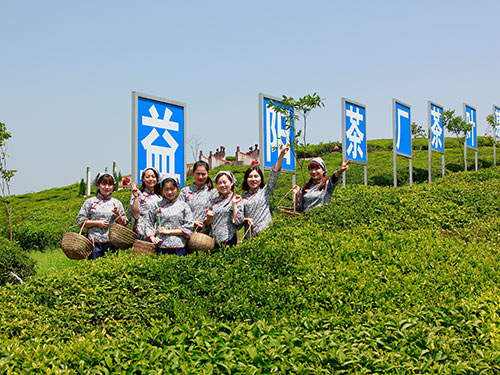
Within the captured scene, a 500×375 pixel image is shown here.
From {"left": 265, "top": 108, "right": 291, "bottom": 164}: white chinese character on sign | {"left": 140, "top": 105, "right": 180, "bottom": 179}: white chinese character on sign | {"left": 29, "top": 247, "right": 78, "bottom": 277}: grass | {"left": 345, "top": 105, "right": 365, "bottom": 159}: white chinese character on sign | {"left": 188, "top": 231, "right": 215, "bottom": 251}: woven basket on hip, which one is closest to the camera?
{"left": 188, "top": 231, "right": 215, "bottom": 251}: woven basket on hip

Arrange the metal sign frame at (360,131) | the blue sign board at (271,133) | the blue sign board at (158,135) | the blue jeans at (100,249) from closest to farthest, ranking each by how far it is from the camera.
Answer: the blue jeans at (100,249) < the blue sign board at (158,135) < the blue sign board at (271,133) < the metal sign frame at (360,131)

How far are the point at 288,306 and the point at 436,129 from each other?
10423 millimetres

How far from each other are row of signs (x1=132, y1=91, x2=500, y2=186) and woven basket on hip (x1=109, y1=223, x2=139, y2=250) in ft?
3.35

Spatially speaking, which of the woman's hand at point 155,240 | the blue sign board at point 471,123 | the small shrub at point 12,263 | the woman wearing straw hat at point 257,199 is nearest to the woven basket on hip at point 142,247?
the woman's hand at point 155,240

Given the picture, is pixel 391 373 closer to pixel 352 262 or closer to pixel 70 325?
pixel 352 262

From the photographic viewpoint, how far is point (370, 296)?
3664 mm

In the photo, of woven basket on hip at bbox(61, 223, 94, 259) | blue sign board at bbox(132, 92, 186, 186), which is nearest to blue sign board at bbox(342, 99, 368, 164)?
blue sign board at bbox(132, 92, 186, 186)

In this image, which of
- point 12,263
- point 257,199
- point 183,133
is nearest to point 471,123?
point 183,133

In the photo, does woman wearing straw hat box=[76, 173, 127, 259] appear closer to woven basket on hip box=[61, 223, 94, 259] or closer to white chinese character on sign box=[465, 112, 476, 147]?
woven basket on hip box=[61, 223, 94, 259]

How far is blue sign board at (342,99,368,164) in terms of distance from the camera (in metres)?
8.89

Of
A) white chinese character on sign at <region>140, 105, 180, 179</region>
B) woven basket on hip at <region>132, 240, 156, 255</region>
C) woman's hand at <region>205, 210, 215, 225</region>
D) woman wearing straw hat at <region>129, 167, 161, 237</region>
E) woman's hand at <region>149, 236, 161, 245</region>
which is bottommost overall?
woven basket on hip at <region>132, 240, 156, 255</region>

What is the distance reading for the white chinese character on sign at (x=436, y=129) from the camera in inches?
495

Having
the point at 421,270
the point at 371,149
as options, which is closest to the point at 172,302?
the point at 421,270

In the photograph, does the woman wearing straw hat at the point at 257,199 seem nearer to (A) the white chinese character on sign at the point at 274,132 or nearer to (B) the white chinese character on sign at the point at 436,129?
(A) the white chinese character on sign at the point at 274,132
